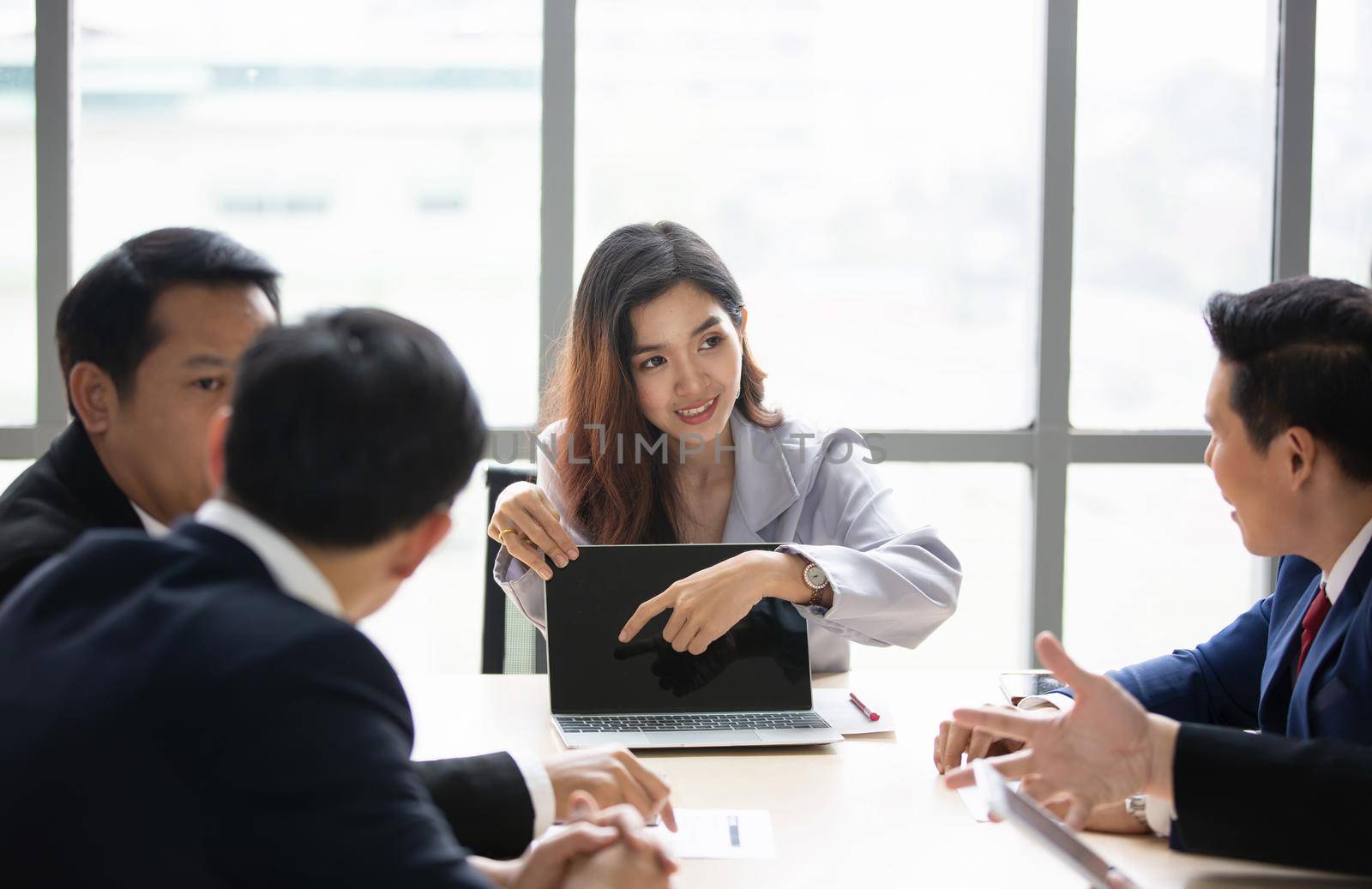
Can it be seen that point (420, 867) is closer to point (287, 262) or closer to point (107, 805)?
point (107, 805)

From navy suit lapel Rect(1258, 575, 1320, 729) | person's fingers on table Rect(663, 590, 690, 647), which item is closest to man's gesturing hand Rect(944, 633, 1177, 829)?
navy suit lapel Rect(1258, 575, 1320, 729)

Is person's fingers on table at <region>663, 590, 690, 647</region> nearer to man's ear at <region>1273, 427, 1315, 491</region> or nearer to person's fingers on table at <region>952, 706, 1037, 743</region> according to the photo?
person's fingers on table at <region>952, 706, 1037, 743</region>

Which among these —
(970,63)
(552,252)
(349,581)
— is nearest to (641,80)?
(552,252)

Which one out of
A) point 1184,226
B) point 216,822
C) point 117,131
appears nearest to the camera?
point 216,822

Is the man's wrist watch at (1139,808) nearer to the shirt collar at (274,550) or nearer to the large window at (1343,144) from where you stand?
the shirt collar at (274,550)

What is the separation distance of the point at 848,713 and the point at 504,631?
81 cm

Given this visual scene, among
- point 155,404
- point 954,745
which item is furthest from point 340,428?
point 954,745

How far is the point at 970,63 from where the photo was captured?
3.71m

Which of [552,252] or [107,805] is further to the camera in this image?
[552,252]

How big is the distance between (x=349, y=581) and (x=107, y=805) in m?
0.24

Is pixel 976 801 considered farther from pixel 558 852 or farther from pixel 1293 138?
pixel 1293 138

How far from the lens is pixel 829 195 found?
373 cm

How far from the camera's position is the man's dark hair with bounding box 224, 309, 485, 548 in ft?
2.98

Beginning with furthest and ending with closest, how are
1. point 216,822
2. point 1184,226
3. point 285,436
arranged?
1. point 1184,226
2. point 285,436
3. point 216,822
